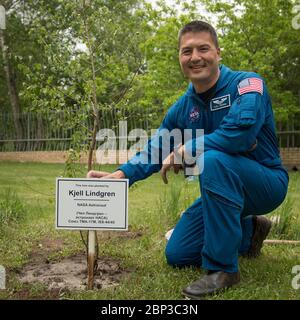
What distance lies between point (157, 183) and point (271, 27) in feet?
20.8

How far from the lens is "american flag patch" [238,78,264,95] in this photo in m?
2.77

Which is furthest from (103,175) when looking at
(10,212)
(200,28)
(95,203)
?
(10,212)

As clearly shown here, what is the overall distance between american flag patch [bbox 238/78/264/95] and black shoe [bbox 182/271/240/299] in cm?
104

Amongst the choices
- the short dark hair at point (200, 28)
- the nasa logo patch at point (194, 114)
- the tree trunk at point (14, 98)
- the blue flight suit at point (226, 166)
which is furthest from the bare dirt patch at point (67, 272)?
the tree trunk at point (14, 98)

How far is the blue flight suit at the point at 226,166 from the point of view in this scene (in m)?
2.68

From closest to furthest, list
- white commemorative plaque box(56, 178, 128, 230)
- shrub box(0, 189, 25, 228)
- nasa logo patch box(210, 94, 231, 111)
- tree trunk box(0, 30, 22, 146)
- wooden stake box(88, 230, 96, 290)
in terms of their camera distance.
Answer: white commemorative plaque box(56, 178, 128, 230)
wooden stake box(88, 230, 96, 290)
nasa logo patch box(210, 94, 231, 111)
shrub box(0, 189, 25, 228)
tree trunk box(0, 30, 22, 146)

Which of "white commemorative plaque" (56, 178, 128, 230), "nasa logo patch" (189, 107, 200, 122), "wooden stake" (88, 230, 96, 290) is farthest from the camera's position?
"nasa logo patch" (189, 107, 200, 122)

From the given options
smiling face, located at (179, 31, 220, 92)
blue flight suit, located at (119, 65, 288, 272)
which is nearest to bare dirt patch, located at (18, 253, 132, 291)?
blue flight suit, located at (119, 65, 288, 272)

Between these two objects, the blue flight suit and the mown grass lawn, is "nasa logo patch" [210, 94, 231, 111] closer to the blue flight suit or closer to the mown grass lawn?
the blue flight suit

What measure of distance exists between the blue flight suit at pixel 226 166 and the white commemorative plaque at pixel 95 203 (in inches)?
13.1

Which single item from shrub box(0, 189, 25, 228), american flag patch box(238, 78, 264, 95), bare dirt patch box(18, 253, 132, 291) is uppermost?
american flag patch box(238, 78, 264, 95)
